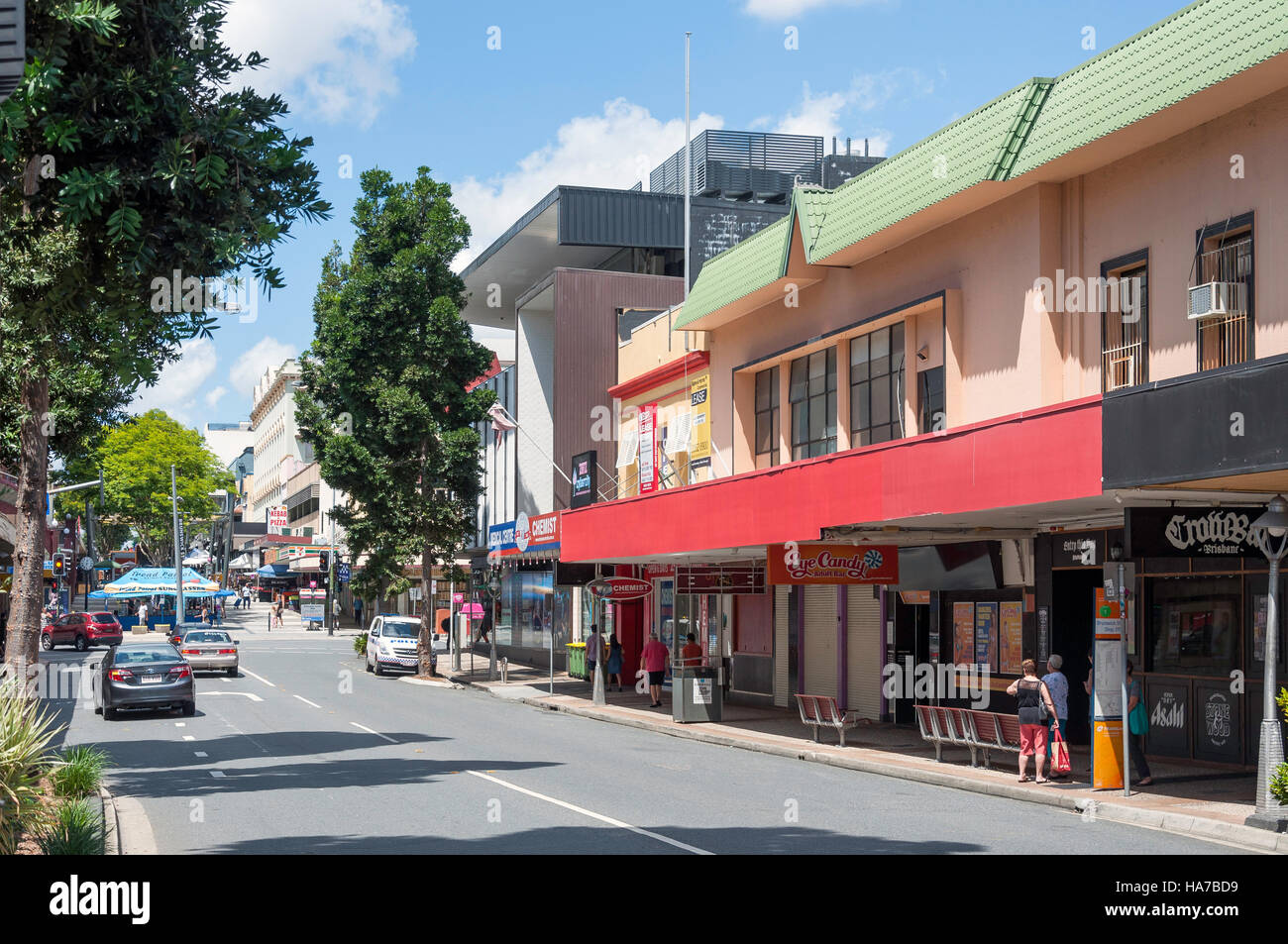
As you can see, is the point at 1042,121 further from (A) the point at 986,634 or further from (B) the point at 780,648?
(B) the point at 780,648

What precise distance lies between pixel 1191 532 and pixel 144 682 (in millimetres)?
19534

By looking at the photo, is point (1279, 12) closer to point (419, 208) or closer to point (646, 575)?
point (646, 575)

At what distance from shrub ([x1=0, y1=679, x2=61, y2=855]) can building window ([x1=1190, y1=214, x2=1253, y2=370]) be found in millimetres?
13892

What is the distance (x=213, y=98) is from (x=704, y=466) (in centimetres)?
2178

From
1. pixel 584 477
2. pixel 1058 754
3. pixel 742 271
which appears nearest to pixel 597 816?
pixel 1058 754

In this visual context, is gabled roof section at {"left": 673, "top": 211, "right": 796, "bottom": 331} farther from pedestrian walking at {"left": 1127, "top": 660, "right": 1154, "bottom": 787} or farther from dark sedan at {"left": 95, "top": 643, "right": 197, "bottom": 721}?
dark sedan at {"left": 95, "top": 643, "right": 197, "bottom": 721}

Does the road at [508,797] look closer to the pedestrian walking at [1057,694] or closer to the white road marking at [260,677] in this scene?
the pedestrian walking at [1057,694]

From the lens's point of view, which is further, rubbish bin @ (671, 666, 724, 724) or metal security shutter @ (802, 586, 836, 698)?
metal security shutter @ (802, 586, 836, 698)

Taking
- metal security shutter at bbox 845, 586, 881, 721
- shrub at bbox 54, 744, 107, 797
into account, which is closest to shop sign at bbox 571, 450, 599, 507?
metal security shutter at bbox 845, 586, 881, 721

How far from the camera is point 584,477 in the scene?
39.2m

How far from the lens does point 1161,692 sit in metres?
19.9

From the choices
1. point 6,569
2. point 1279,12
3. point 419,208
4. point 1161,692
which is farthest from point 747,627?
point 6,569

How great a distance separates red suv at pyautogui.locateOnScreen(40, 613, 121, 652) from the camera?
5678 cm

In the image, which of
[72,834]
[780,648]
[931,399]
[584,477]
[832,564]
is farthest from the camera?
[584,477]
